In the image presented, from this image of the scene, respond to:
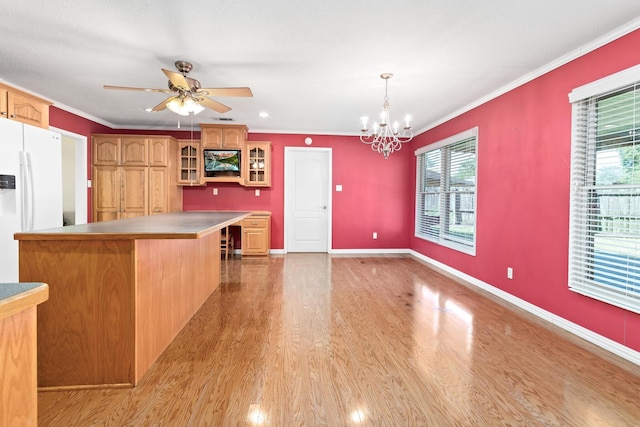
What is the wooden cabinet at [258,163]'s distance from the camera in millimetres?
5797

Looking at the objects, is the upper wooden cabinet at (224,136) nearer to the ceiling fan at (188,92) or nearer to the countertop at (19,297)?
the ceiling fan at (188,92)

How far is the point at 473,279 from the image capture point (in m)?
4.20

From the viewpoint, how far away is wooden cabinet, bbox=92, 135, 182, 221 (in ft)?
17.5

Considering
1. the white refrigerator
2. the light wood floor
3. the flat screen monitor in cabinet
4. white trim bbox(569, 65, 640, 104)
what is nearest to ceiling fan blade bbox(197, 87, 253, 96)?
the white refrigerator

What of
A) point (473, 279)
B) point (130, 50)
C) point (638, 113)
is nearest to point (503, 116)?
point (638, 113)

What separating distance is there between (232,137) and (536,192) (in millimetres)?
4579

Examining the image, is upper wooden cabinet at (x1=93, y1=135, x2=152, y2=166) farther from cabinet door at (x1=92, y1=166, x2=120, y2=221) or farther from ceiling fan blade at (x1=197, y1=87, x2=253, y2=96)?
ceiling fan blade at (x1=197, y1=87, x2=253, y2=96)

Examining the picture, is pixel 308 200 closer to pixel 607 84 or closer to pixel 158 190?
pixel 158 190

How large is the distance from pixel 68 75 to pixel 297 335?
357cm

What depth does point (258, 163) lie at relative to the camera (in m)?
5.86

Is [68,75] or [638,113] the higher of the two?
[68,75]

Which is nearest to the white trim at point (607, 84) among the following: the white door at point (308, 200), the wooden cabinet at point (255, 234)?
the white door at point (308, 200)

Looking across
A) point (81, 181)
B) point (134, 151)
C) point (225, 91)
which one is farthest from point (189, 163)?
Result: point (225, 91)

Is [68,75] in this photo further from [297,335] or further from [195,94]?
[297,335]
